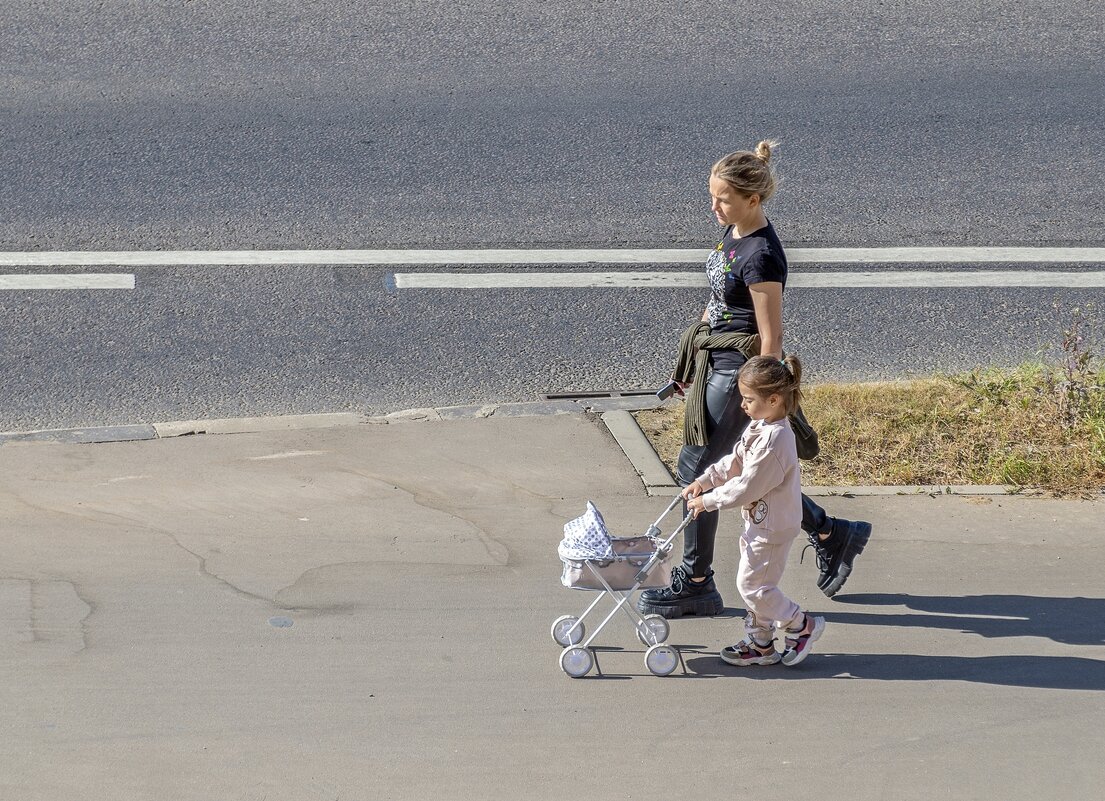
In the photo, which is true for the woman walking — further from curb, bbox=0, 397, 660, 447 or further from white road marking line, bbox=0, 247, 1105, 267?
A: white road marking line, bbox=0, 247, 1105, 267

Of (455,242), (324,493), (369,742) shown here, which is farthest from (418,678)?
(455,242)

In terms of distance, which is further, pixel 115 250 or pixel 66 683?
pixel 115 250

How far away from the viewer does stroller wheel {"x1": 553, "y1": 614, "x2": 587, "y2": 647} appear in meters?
4.72

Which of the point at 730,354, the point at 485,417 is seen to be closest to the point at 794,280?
the point at 485,417

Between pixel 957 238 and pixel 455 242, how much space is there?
10.7 ft

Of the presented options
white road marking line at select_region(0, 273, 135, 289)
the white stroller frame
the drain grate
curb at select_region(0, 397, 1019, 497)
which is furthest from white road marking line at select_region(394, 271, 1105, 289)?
the white stroller frame

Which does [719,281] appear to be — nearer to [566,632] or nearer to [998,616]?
[566,632]

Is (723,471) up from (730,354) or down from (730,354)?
down

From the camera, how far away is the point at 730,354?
187 inches

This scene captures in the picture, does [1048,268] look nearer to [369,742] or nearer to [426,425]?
[426,425]

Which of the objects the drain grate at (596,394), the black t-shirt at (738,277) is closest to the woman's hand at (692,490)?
the black t-shirt at (738,277)

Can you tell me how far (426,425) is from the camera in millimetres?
6559

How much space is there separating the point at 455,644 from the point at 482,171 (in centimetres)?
498

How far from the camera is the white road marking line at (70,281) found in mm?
7637
